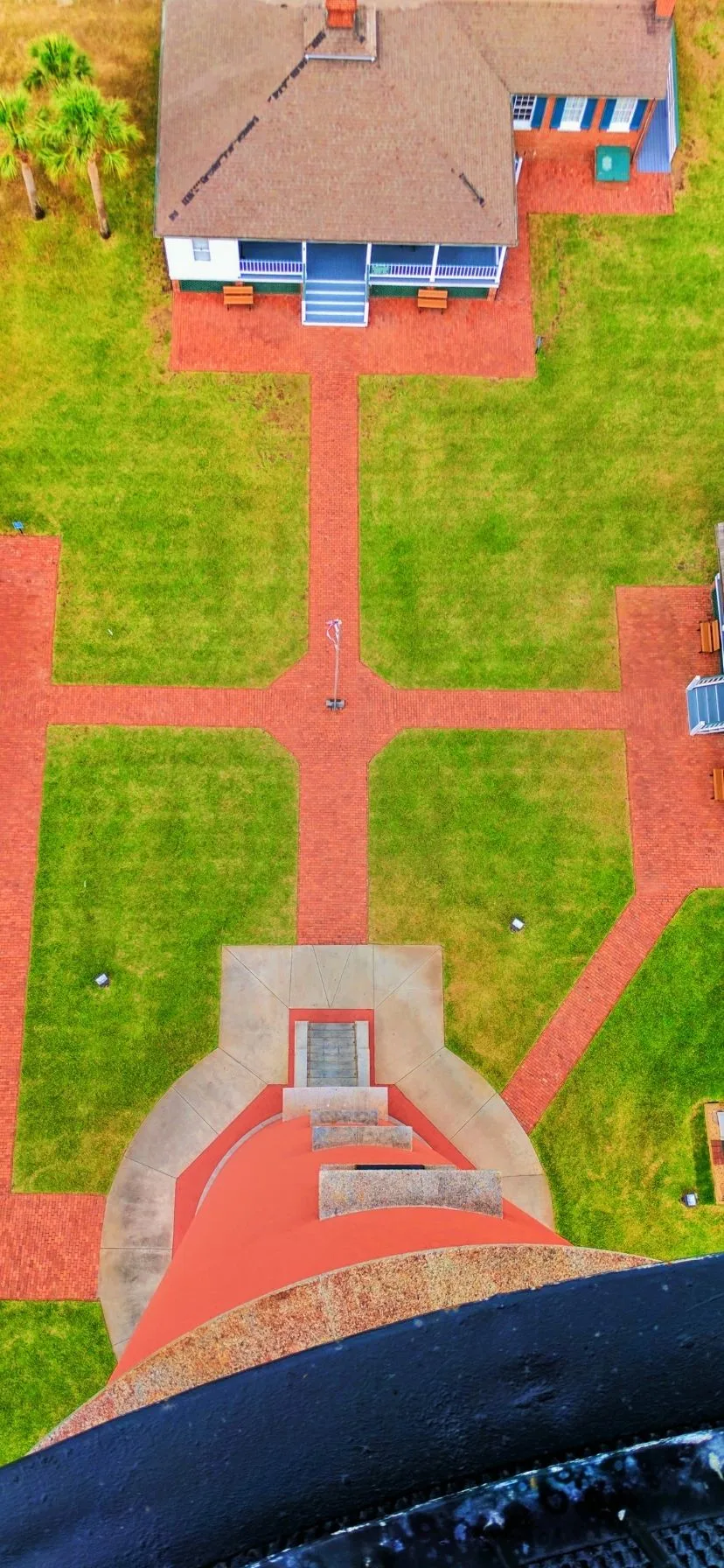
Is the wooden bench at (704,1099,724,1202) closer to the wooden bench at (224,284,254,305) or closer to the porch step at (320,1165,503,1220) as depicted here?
the porch step at (320,1165,503,1220)

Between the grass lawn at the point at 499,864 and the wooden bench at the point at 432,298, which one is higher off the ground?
the wooden bench at the point at 432,298

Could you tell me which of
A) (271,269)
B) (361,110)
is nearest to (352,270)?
(271,269)

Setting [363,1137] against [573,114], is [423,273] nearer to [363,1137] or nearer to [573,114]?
[573,114]

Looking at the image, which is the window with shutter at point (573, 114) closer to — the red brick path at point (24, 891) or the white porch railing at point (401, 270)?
the white porch railing at point (401, 270)

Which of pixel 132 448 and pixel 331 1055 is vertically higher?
pixel 132 448

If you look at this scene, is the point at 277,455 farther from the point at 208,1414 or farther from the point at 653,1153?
the point at 208,1414

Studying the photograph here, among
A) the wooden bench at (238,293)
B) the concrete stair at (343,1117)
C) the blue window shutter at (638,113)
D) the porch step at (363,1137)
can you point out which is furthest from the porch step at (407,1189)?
the blue window shutter at (638,113)
